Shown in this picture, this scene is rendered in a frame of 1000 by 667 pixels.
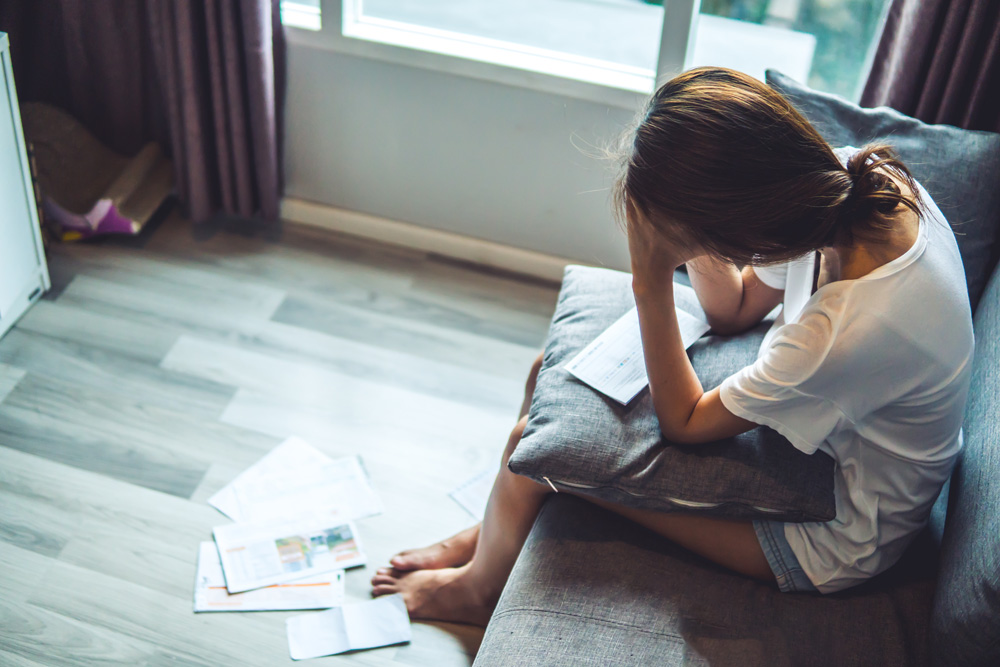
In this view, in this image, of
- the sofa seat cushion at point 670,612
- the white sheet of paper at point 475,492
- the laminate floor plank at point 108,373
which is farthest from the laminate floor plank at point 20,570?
the sofa seat cushion at point 670,612

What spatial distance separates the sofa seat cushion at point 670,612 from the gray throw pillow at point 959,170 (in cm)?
56

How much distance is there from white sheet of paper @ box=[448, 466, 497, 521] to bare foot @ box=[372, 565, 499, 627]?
20 centimetres

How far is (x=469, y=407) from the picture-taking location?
82.1 inches

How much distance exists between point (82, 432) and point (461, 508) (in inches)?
34.8

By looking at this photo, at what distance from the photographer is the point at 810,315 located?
3.77 feet

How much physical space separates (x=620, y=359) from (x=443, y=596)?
0.59 m

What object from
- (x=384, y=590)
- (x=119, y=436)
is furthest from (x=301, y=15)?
(x=384, y=590)

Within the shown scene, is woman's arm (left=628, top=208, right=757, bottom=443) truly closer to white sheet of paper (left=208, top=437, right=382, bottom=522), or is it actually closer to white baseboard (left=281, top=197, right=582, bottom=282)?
white sheet of paper (left=208, top=437, right=382, bottom=522)

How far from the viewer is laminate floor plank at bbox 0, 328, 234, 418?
201 centimetres

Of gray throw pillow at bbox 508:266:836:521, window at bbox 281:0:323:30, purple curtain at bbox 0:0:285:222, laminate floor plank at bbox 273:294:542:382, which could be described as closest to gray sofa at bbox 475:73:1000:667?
gray throw pillow at bbox 508:266:836:521

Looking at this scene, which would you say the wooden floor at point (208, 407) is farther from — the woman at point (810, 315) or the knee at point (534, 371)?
the woman at point (810, 315)

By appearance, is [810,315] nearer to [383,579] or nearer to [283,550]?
[383,579]

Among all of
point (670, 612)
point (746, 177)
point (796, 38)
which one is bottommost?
point (670, 612)

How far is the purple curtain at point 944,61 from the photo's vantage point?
5.74 feet
